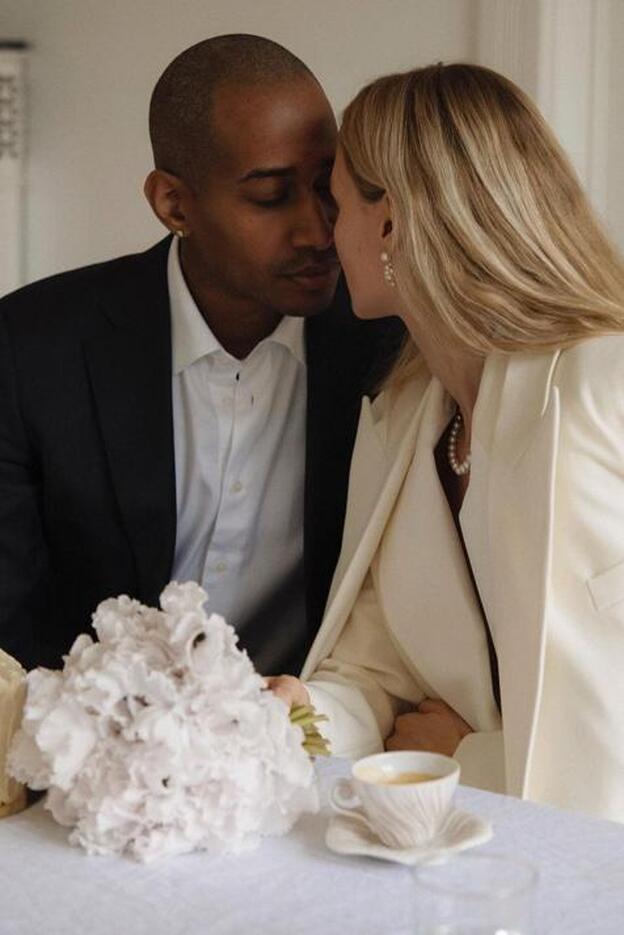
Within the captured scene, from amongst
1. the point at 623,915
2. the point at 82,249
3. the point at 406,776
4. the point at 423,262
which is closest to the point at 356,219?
the point at 423,262

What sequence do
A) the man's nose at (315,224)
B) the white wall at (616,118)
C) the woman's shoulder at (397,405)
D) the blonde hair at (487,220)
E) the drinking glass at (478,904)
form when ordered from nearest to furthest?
the drinking glass at (478,904)
the blonde hair at (487,220)
the woman's shoulder at (397,405)
the man's nose at (315,224)
the white wall at (616,118)

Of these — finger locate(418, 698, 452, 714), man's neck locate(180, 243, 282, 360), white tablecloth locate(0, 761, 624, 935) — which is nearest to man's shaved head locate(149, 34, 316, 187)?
man's neck locate(180, 243, 282, 360)

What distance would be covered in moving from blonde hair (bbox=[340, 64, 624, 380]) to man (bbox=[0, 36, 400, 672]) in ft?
1.31

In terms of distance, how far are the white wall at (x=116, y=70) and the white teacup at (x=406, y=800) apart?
3.93m

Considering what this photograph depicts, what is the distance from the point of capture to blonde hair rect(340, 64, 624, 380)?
88.4 inches

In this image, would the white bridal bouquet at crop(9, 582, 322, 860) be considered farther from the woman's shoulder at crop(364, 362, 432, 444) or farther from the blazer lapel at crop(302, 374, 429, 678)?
the woman's shoulder at crop(364, 362, 432, 444)

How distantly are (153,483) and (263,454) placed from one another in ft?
0.68

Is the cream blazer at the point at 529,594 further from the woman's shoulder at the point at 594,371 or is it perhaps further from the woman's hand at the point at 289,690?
the woman's hand at the point at 289,690

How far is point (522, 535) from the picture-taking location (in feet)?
6.93

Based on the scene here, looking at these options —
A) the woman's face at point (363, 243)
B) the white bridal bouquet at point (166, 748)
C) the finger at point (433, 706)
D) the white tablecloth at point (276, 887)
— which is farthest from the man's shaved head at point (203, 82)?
the white tablecloth at point (276, 887)

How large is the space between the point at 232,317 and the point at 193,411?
18 centimetres

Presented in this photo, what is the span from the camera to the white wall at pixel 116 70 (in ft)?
17.4

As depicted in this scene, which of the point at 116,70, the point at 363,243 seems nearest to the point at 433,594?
the point at 363,243

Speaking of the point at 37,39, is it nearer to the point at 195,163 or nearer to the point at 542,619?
the point at 195,163
